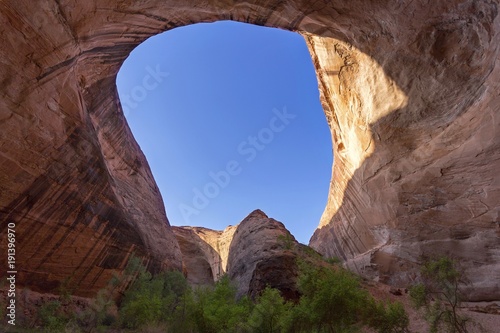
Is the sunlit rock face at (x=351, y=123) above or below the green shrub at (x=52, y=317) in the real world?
above

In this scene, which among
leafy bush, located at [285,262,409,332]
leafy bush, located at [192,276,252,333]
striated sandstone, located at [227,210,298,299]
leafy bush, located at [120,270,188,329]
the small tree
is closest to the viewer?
leafy bush, located at [285,262,409,332]

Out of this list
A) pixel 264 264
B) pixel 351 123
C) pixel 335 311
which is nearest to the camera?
pixel 335 311

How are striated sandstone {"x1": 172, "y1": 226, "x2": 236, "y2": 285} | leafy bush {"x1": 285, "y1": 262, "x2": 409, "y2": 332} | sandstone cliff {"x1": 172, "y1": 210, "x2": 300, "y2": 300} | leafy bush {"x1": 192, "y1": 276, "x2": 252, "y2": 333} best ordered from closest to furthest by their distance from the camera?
leafy bush {"x1": 285, "y1": 262, "x2": 409, "y2": 332}, leafy bush {"x1": 192, "y1": 276, "x2": 252, "y2": 333}, sandstone cliff {"x1": 172, "y1": 210, "x2": 300, "y2": 300}, striated sandstone {"x1": 172, "y1": 226, "x2": 236, "y2": 285}

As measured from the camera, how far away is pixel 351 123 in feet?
59.0

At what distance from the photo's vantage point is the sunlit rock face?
32.1 feet

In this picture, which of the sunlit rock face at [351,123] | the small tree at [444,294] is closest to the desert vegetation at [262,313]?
the small tree at [444,294]

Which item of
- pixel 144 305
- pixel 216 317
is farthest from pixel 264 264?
pixel 216 317

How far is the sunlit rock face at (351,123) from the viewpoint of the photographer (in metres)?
9.80

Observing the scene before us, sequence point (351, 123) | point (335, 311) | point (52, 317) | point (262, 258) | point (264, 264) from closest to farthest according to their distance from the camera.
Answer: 1. point (335, 311)
2. point (52, 317)
3. point (264, 264)
4. point (262, 258)
5. point (351, 123)

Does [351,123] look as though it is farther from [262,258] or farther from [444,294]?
[444,294]

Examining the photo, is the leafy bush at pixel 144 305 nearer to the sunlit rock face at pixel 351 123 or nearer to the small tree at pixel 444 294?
the sunlit rock face at pixel 351 123

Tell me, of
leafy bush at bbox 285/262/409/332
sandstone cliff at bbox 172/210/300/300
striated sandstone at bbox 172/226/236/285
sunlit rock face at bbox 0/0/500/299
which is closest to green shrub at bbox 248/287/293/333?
leafy bush at bbox 285/262/409/332

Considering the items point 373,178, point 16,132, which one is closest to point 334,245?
point 373,178

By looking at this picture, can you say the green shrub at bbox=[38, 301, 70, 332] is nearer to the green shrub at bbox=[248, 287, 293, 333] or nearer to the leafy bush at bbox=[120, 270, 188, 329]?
the leafy bush at bbox=[120, 270, 188, 329]
